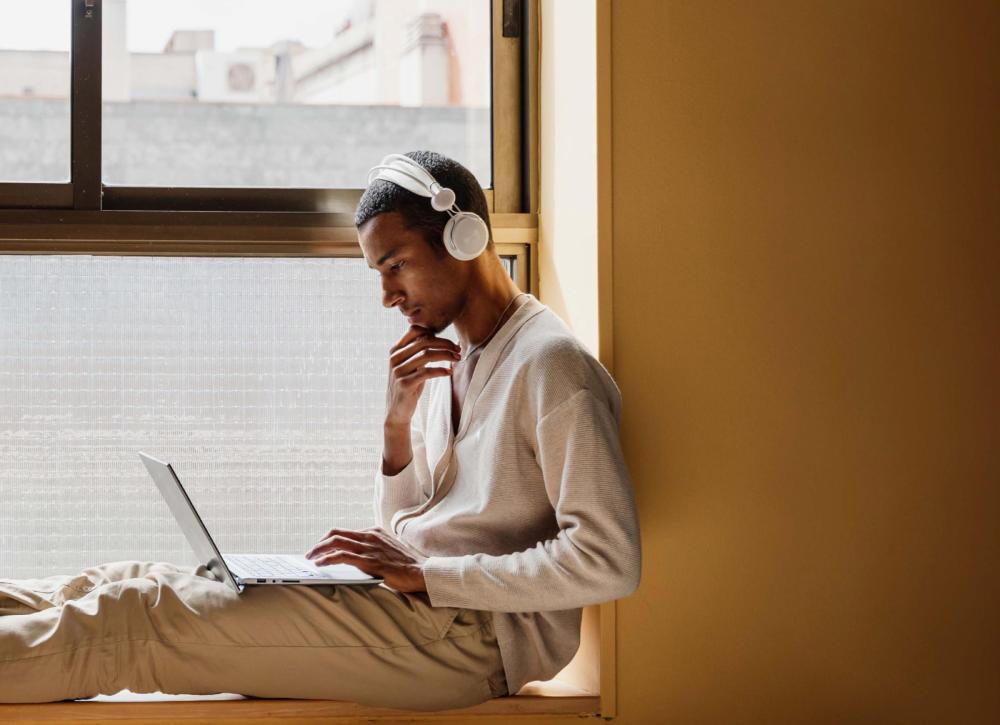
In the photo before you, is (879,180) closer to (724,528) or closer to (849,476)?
(849,476)

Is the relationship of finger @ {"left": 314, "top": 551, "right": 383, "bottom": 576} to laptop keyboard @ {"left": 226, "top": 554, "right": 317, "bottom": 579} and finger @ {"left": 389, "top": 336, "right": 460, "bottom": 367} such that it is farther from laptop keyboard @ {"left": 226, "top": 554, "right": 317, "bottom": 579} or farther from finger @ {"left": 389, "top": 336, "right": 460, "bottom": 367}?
finger @ {"left": 389, "top": 336, "right": 460, "bottom": 367}

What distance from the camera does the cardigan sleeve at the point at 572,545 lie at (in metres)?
1.48

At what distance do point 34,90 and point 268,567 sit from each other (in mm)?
1038

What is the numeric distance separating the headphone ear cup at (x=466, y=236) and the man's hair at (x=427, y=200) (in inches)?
2.0

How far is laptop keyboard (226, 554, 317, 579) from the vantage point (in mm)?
1523

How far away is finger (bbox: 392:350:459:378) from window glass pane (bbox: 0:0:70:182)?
773mm

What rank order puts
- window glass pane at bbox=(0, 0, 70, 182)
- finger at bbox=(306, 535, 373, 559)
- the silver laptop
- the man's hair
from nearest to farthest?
the silver laptop
finger at bbox=(306, 535, 373, 559)
the man's hair
window glass pane at bbox=(0, 0, 70, 182)

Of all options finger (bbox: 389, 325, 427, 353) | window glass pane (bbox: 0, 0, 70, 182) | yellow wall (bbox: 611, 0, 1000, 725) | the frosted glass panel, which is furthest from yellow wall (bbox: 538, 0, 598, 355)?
window glass pane (bbox: 0, 0, 70, 182)

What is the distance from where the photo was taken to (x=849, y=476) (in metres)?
1.69

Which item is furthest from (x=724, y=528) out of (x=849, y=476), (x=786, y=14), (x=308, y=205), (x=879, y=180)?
(x=308, y=205)

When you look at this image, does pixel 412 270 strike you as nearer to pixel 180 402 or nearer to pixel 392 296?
pixel 392 296

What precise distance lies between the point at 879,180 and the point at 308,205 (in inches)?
39.8

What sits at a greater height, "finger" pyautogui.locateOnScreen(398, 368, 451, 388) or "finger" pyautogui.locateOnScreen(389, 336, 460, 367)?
"finger" pyautogui.locateOnScreen(389, 336, 460, 367)

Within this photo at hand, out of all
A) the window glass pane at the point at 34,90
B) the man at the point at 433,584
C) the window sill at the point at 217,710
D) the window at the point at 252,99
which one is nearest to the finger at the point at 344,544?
the man at the point at 433,584
